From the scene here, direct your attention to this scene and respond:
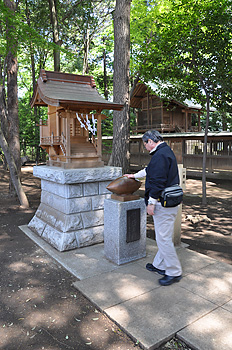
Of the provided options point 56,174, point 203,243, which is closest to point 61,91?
point 56,174

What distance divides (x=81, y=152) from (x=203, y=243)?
129 inches

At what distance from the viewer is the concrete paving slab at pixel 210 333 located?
261 centimetres

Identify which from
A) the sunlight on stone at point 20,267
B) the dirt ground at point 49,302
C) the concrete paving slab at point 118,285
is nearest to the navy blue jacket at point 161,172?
the concrete paving slab at point 118,285

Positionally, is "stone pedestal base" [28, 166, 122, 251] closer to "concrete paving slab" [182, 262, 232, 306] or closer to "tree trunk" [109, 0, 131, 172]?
"concrete paving slab" [182, 262, 232, 306]

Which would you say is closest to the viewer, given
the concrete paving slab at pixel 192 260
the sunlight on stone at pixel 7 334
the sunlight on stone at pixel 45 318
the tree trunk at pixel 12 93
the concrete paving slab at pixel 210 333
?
the concrete paving slab at pixel 210 333

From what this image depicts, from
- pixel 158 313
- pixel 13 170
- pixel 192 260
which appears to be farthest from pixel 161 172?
pixel 13 170

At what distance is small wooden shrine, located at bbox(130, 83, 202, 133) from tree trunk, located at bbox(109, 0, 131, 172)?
51.1 feet

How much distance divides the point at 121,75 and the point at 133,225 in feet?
22.0

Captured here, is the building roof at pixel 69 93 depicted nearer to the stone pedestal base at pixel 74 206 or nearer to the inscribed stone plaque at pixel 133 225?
the stone pedestal base at pixel 74 206

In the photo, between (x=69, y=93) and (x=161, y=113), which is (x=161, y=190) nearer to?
(x=69, y=93)

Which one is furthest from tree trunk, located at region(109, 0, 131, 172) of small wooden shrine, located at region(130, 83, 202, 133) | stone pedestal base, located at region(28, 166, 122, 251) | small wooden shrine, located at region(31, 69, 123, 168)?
small wooden shrine, located at region(130, 83, 202, 133)

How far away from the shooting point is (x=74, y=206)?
5.21 metres

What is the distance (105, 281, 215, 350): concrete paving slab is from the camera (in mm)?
2781

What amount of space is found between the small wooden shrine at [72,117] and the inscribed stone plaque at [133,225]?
174 centimetres
